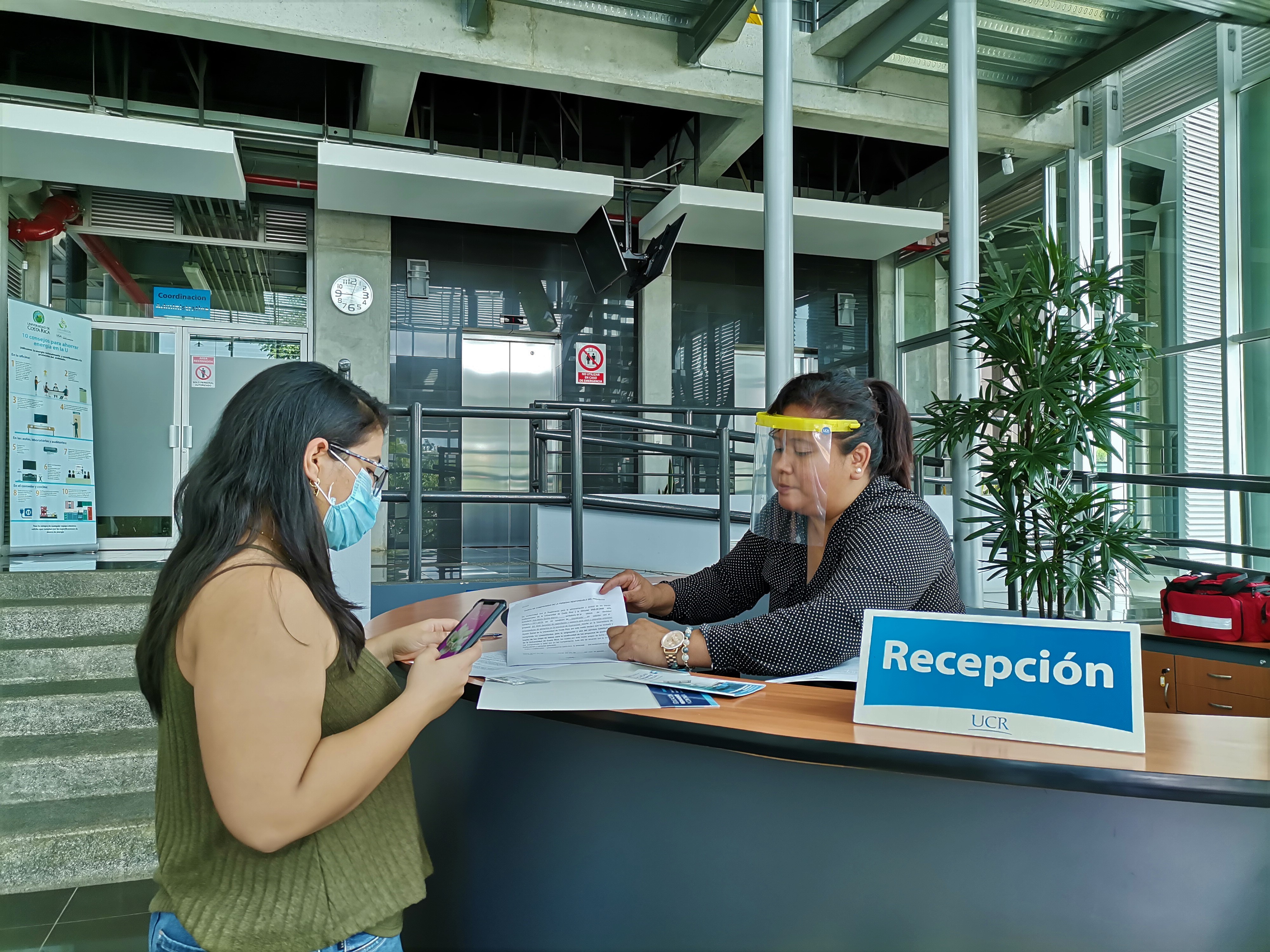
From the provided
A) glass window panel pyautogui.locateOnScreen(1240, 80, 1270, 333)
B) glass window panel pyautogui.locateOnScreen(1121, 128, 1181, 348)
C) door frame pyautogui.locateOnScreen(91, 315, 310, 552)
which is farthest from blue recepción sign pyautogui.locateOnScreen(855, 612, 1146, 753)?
door frame pyautogui.locateOnScreen(91, 315, 310, 552)

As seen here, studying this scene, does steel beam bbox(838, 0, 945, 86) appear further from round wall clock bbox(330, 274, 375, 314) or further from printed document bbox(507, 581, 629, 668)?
printed document bbox(507, 581, 629, 668)

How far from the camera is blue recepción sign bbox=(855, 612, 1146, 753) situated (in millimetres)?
1108

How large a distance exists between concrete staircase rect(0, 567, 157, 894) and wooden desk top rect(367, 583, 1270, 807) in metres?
2.55

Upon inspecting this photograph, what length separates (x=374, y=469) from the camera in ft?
4.30

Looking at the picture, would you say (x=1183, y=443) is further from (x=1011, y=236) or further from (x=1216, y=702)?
(x=1216, y=702)

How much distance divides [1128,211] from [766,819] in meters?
7.59

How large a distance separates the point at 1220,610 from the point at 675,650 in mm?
2272

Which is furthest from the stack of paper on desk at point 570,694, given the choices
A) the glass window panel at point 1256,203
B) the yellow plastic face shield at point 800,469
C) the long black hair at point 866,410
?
the glass window panel at point 1256,203

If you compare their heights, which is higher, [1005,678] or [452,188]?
[452,188]

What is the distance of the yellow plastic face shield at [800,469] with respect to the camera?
183 centimetres

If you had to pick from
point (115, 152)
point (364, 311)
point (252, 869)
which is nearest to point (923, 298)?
point (364, 311)

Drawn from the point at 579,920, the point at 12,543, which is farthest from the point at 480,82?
the point at 579,920


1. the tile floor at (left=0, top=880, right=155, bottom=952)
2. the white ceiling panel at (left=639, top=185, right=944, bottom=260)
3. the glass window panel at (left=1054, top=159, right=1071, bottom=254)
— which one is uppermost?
the glass window panel at (left=1054, top=159, right=1071, bottom=254)

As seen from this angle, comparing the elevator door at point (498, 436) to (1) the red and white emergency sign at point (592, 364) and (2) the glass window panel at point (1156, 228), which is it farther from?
(2) the glass window panel at point (1156, 228)
